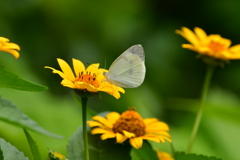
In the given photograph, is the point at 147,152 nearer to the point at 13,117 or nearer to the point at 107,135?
the point at 107,135

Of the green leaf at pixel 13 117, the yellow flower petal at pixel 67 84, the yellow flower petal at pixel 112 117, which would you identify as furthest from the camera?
the yellow flower petal at pixel 112 117

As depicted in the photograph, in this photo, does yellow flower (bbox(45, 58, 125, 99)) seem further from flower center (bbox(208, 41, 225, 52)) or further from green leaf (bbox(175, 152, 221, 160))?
flower center (bbox(208, 41, 225, 52))

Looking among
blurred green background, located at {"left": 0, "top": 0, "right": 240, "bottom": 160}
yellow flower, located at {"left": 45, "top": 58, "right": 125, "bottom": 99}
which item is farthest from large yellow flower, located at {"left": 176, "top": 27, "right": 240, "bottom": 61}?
blurred green background, located at {"left": 0, "top": 0, "right": 240, "bottom": 160}

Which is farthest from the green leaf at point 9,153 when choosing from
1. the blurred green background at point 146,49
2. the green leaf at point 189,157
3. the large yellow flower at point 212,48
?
the blurred green background at point 146,49

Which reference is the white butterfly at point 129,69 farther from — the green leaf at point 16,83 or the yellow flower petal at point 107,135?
the green leaf at point 16,83

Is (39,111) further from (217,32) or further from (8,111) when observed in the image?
(217,32)

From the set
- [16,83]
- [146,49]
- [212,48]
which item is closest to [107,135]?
[16,83]
